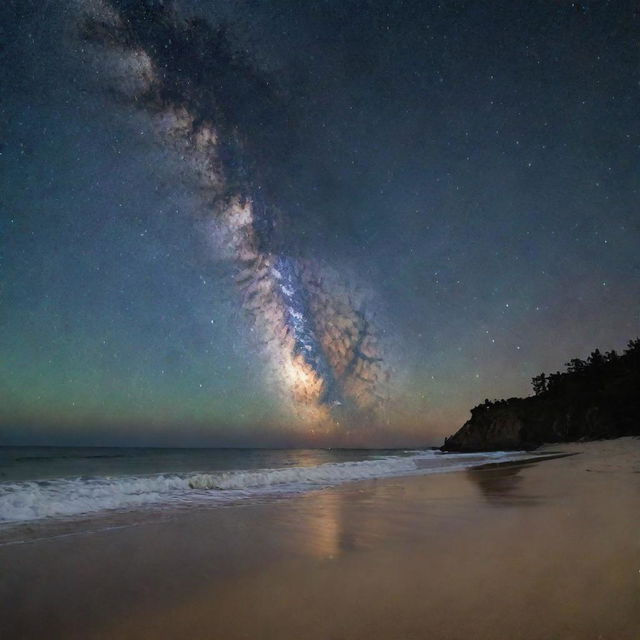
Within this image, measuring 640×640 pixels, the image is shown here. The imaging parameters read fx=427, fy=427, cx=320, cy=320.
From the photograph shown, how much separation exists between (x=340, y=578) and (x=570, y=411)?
230 ft

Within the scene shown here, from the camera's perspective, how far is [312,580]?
11.5ft

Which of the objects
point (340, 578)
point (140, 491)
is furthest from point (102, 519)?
point (340, 578)

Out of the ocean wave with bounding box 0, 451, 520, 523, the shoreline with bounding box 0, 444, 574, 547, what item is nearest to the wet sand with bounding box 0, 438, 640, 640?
the shoreline with bounding box 0, 444, 574, 547

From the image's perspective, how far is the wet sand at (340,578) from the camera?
8.43ft

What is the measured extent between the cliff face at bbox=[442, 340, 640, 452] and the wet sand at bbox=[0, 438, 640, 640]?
52938mm

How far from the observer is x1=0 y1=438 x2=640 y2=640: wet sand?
2.57m

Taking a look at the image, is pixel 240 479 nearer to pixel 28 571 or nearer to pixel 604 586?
pixel 28 571

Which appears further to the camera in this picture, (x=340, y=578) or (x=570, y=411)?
(x=570, y=411)

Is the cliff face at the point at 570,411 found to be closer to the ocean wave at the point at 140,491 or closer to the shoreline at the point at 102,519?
the ocean wave at the point at 140,491

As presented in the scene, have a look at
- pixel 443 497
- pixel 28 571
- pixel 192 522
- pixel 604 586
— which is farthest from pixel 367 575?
pixel 443 497

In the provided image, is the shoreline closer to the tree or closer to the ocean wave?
the ocean wave

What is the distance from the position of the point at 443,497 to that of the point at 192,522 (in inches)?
202

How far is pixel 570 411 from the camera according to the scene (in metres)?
62.3

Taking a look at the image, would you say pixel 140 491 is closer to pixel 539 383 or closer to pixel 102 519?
pixel 102 519
